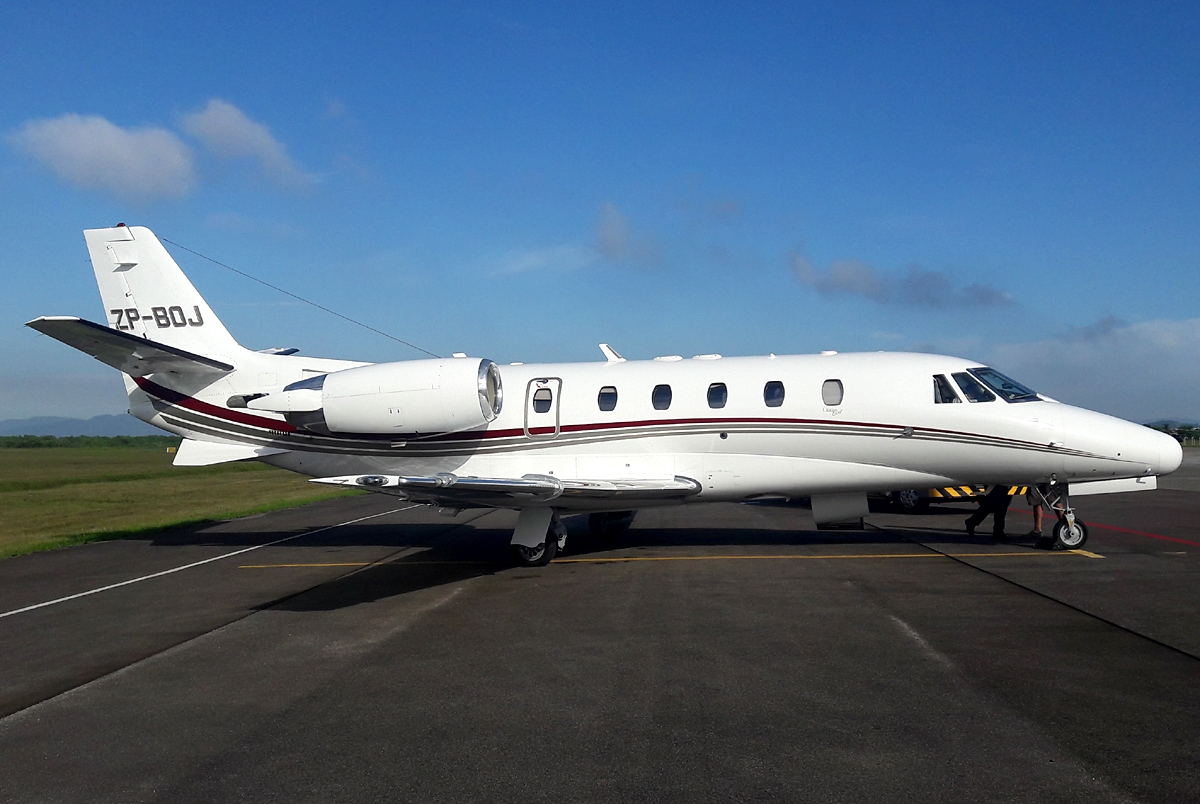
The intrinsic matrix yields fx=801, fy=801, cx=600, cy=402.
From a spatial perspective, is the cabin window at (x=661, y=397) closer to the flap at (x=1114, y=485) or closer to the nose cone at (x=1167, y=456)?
the flap at (x=1114, y=485)

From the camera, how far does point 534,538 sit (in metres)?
12.8

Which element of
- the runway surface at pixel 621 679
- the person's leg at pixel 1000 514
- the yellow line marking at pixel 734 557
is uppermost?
the person's leg at pixel 1000 514

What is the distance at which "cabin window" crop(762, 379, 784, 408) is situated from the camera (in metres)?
13.2

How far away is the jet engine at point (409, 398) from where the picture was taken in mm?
12977

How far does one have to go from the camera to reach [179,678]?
23.9 feet

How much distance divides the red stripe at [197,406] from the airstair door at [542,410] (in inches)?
191

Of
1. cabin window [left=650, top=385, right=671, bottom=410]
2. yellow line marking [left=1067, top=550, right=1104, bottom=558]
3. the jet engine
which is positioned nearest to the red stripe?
the jet engine

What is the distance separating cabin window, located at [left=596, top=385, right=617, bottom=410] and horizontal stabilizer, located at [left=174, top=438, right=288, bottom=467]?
6.08 metres

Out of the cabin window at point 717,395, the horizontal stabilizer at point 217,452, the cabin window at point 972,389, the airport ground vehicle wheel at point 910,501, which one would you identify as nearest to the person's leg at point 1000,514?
the cabin window at point 972,389

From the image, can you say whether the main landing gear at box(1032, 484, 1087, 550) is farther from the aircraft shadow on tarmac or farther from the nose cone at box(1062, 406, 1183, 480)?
the aircraft shadow on tarmac

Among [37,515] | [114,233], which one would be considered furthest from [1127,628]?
[37,515]

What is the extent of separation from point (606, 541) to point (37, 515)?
62.7ft

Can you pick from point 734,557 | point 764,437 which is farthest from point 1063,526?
point 734,557

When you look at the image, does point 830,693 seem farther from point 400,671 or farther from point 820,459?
point 820,459
